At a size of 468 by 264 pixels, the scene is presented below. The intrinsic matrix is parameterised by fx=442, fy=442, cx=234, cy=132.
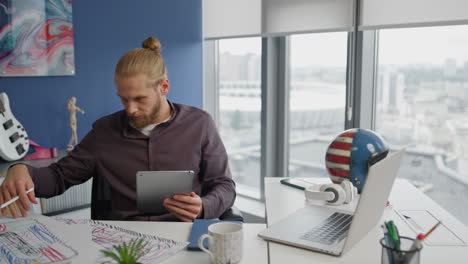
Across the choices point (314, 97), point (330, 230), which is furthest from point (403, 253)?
point (314, 97)

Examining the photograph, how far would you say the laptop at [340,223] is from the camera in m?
1.10

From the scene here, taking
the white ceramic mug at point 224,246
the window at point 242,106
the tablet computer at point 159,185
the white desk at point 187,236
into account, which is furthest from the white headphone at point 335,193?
the window at point 242,106

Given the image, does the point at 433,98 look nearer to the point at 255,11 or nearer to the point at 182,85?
the point at 255,11

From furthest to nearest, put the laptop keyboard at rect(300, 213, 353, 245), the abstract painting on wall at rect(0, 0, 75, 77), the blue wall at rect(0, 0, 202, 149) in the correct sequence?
the blue wall at rect(0, 0, 202, 149), the abstract painting on wall at rect(0, 0, 75, 77), the laptop keyboard at rect(300, 213, 353, 245)

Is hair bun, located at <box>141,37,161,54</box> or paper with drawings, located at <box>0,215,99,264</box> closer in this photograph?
paper with drawings, located at <box>0,215,99,264</box>

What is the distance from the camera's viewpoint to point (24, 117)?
2574 mm

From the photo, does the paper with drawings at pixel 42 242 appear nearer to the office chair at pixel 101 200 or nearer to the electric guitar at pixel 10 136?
the office chair at pixel 101 200

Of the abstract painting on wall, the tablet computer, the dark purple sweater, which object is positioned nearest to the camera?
the tablet computer

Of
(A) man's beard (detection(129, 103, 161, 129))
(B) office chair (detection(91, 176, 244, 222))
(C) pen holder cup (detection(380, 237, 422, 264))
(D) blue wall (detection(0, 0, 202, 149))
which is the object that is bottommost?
(B) office chair (detection(91, 176, 244, 222))

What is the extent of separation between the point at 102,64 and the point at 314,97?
141cm

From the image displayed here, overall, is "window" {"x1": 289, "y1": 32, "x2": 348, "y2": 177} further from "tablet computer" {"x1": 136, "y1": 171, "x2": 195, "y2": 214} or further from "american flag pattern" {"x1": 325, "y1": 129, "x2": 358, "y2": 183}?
"tablet computer" {"x1": 136, "y1": 171, "x2": 195, "y2": 214}

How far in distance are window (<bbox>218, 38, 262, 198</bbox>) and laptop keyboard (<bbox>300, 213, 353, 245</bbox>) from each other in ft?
5.79

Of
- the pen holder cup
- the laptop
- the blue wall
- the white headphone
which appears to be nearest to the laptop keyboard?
the laptop

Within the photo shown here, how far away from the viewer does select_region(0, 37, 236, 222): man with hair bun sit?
64.1 inches
